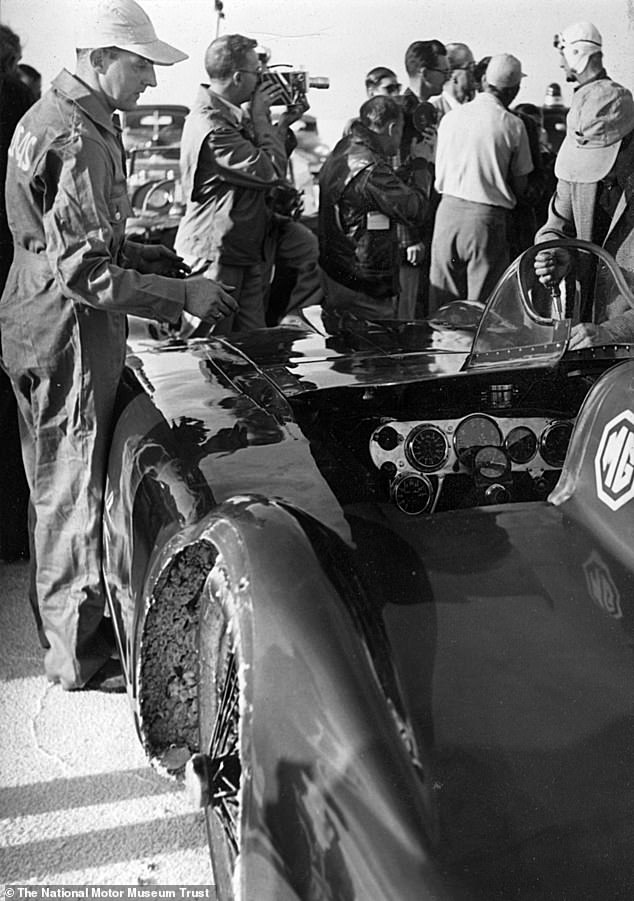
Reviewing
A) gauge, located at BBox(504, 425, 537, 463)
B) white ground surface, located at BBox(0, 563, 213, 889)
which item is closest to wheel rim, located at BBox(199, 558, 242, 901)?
white ground surface, located at BBox(0, 563, 213, 889)

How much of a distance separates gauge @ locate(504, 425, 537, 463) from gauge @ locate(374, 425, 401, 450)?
0.90 ft

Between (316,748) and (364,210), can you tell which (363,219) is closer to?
(364,210)

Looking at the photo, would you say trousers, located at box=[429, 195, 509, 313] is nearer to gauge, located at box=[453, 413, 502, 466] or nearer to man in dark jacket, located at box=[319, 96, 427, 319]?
man in dark jacket, located at box=[319, 96, 427, 319]

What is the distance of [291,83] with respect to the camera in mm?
3266

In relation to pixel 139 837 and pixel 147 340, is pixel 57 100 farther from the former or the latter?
pixel 139 837

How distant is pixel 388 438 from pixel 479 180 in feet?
4.66

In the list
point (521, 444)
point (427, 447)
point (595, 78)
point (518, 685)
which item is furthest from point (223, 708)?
point (595, 78)

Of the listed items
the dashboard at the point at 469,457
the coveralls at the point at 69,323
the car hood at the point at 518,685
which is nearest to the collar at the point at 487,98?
the coveralls at the point at 69,323

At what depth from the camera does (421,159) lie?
11.5 feet

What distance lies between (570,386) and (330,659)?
139 cm

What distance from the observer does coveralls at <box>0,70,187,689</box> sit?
9.10 ft

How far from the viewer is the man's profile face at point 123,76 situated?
288 centimetres

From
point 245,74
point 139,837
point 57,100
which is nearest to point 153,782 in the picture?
point 139,837

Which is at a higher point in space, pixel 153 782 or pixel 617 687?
pixel 617 687
